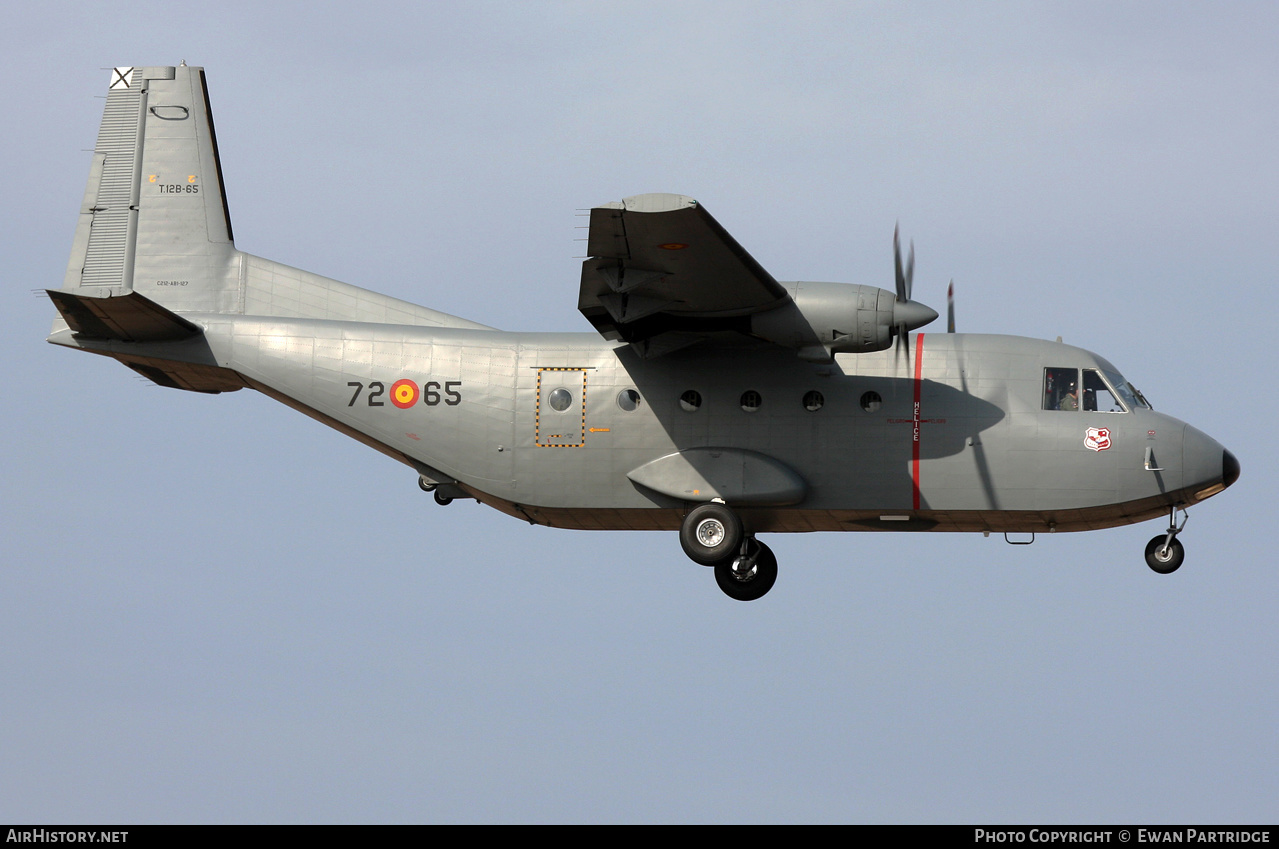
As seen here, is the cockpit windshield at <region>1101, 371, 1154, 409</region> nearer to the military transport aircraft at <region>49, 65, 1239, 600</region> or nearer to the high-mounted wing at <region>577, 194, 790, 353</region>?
the military transport aircraft at <region>49, 65, 1239, 600</region>

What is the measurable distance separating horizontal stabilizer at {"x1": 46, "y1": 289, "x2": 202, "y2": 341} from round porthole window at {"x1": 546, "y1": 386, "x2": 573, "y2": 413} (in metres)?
4.55

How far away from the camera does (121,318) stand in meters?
19.2

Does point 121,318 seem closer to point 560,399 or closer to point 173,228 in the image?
point 173,228

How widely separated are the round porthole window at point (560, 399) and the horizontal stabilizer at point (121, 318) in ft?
14.9

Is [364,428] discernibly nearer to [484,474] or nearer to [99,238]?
[484,474]

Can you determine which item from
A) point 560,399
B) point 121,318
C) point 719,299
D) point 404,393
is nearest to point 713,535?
point 560,399

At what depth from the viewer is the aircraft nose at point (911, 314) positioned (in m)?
17.5

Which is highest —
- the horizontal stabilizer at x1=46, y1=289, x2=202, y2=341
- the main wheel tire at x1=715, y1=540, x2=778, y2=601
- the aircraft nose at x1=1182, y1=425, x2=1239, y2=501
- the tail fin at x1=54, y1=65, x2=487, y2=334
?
the tail fin at x1=54, y1=65, x2=487, y2=334

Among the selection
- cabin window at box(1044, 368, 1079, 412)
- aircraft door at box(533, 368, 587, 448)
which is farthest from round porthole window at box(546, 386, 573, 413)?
cabin window at box(1044, 368, 1079, 412)

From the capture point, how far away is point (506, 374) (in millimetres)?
19406

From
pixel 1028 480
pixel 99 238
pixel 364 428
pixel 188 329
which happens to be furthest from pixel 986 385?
pixel 99 238

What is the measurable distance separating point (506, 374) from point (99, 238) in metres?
6.30

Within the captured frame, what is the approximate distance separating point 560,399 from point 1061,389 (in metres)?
6.01

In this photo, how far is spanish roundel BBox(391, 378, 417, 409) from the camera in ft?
64.2
